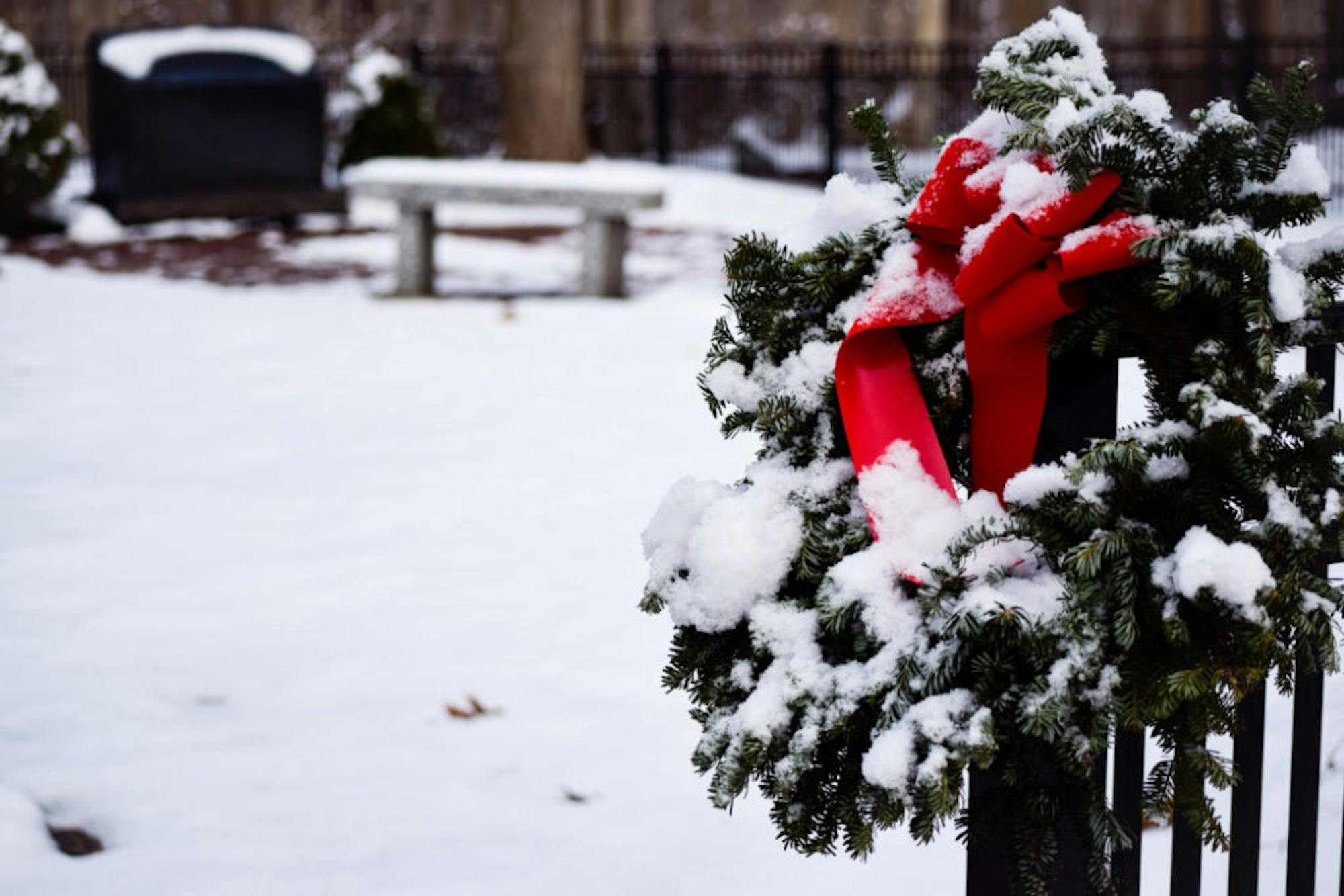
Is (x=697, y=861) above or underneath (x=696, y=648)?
underneath

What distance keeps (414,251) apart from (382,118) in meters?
5.50

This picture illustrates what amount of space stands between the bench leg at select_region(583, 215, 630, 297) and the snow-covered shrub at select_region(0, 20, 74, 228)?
18.6ft

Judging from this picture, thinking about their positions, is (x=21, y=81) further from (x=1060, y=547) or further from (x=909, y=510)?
(x=1060, y=547)

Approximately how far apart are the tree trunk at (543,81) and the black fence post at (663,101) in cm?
227

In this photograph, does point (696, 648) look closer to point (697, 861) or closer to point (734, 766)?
point (734, 766)

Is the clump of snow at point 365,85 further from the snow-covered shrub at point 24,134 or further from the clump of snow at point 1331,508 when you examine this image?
the clump of snow at point 1331,508

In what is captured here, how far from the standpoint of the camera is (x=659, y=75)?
1866 cm

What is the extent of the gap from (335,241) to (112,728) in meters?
10.1

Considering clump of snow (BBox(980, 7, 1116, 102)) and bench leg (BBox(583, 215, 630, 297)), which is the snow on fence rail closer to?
clump of snow (BBox(980, 7, 1116, 102))

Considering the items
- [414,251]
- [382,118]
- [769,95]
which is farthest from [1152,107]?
[769,95]

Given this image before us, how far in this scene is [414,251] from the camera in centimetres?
1073

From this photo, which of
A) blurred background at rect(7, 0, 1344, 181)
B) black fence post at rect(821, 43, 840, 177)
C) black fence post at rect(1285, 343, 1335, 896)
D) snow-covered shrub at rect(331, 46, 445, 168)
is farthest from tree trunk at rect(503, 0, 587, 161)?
black fence post at rect(1285, 343, 1335, 896)

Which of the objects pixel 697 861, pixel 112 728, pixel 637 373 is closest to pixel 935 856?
pixel 697 861

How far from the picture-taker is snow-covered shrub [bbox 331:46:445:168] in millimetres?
15828
